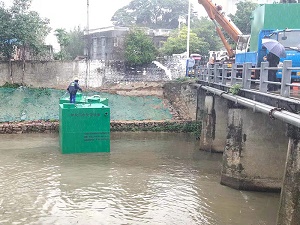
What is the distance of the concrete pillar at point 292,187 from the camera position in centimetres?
744

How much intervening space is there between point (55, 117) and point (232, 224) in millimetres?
16506

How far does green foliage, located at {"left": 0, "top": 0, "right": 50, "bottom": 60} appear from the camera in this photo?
25094 mm

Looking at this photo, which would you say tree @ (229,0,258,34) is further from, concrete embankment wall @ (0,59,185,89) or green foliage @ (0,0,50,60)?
green foliage @ (0,0,50,60)

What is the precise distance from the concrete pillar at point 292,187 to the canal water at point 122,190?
200 centimetres

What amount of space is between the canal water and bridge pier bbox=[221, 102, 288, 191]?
38cm

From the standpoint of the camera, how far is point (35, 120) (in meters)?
23.4

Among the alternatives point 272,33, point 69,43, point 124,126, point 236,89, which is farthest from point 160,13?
point 236,89

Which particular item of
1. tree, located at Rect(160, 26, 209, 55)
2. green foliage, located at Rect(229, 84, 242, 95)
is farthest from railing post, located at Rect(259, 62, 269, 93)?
tree, located at Rect(160, 26, 209, 55)

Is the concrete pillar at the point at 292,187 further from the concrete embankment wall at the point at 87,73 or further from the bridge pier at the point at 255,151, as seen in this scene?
the concrete embankment wall at the point at 87,73

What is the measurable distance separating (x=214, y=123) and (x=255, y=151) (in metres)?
6.12

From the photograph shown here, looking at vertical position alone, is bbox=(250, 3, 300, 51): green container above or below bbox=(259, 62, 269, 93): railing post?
above

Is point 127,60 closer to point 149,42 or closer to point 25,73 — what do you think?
point 149,42

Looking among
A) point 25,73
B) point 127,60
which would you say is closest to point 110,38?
point 127,60

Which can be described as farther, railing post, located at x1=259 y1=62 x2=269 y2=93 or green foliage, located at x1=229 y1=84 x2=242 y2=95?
green foliage, located at x1=229 y1=84 x2=242 y2=95
